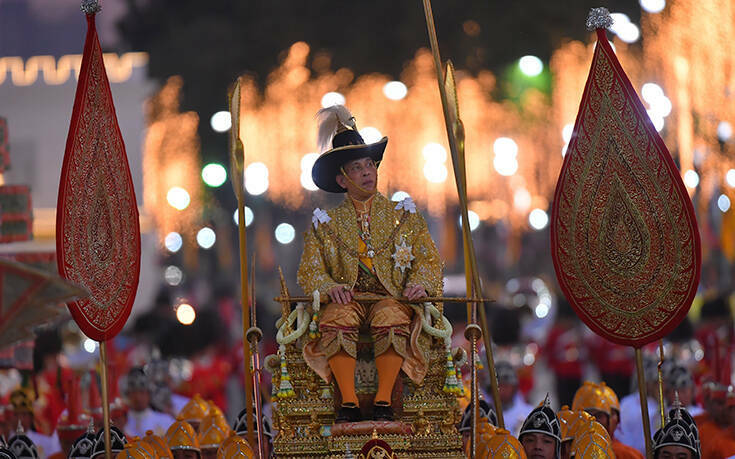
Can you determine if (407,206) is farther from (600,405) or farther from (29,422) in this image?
(29,422)

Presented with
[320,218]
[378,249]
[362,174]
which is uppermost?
[362,174]

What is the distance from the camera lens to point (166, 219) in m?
34.2

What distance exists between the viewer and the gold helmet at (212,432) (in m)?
12.2

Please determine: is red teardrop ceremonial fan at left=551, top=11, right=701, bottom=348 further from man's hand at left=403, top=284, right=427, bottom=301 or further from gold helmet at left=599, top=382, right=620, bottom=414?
gold helmet at left=599, top=382, right=620, bottom=414

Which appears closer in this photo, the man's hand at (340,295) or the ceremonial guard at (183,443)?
the man's hand at (340,295)

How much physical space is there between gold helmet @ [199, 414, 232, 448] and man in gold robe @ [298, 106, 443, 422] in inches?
78.4

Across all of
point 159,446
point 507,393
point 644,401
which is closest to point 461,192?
point 644,401

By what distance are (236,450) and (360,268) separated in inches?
67.7

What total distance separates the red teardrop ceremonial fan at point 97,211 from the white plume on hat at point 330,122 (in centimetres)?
162

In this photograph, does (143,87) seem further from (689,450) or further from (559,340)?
(689,450)

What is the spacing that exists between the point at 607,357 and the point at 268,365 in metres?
11.2

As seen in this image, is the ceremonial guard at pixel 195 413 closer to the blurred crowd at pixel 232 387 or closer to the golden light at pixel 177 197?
the blurred crowd at pixel 232 387

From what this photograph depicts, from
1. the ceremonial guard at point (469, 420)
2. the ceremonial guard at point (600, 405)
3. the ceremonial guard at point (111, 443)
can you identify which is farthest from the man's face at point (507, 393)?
the ceremonial guard at point (111, 443)

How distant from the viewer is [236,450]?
1059 cm
